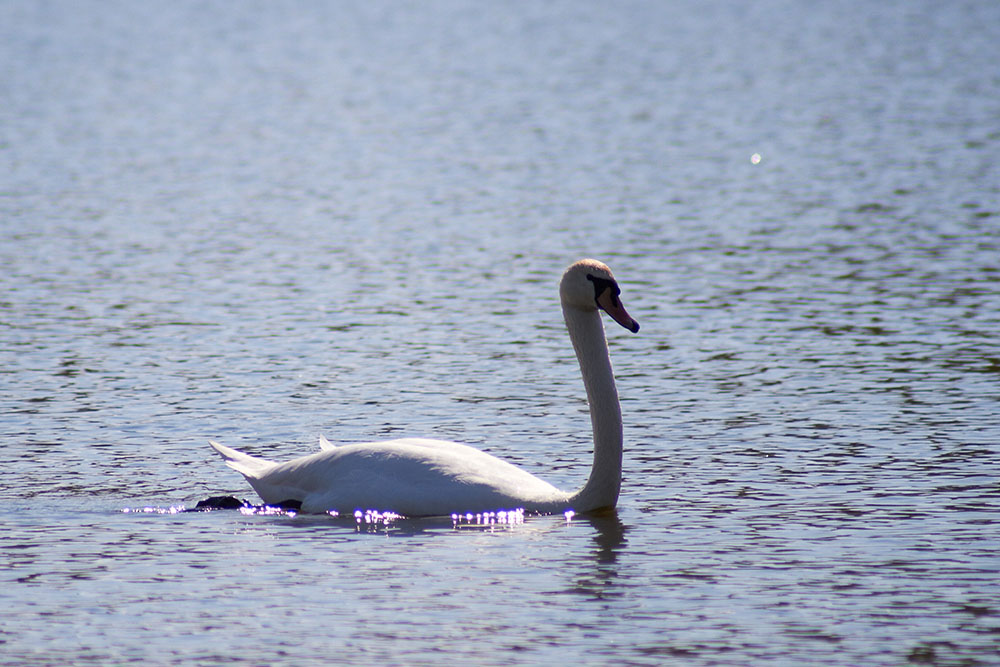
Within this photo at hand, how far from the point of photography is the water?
935cm

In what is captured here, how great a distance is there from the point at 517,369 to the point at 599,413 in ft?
17.0

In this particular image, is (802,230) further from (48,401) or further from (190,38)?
(190,38)

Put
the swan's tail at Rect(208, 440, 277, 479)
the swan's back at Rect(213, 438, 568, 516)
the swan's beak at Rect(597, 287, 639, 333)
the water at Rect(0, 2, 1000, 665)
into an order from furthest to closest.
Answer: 1. the swan's tail at Rect(208, 440, 277, 479)
2. the swan's beak at Rect(597, 287, 639, 333)
3. the swan's back at Rect(213, 438, 568, 516)
4. the water at Rect(0, 2, 1000, 665)

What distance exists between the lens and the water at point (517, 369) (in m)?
9.35

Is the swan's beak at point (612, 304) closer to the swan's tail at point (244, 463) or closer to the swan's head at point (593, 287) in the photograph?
the swan's head at point (593, 287)

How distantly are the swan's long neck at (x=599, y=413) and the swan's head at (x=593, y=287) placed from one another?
110 mm

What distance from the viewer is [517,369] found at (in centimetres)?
1681

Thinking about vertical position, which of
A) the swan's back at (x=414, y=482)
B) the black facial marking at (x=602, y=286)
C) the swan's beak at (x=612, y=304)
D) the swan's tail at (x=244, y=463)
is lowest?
the swan's back at (x=414, y=482)

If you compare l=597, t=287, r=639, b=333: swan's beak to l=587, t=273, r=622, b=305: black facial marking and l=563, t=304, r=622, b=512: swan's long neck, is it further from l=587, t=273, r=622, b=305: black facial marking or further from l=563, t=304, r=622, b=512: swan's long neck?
l=563, t=304, r=622, b=512: swan's long neck

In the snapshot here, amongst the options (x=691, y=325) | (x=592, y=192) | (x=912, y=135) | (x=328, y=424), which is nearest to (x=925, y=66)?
(x=912, y=135)

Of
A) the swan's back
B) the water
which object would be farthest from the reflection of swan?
the water

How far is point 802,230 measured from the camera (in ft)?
82.1

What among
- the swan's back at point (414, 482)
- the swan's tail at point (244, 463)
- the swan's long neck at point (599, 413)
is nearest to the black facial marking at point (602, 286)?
the swan's long neck at point (599, 413)

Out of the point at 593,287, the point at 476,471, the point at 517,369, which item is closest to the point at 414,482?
the point at 476,471
